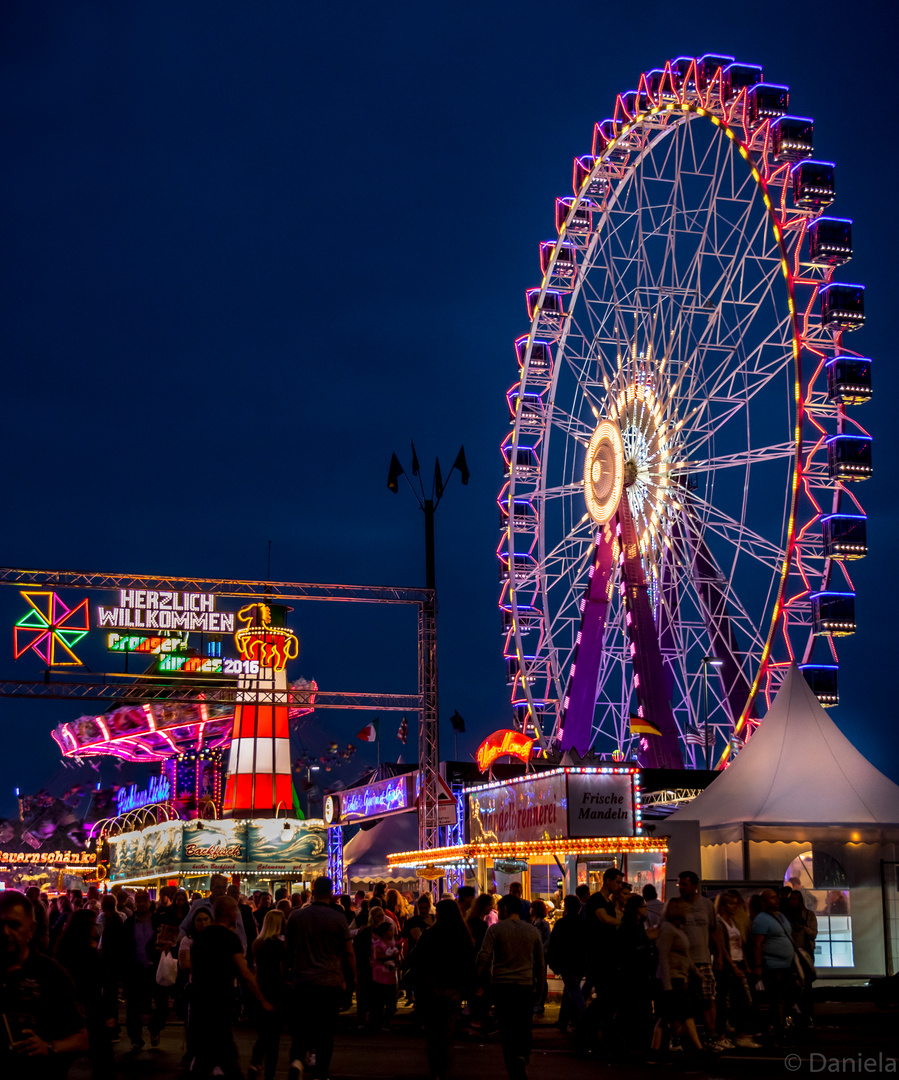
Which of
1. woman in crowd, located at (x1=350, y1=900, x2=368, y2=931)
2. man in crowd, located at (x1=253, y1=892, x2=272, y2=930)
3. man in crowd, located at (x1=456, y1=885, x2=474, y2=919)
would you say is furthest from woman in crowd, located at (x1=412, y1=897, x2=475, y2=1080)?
man in crowd, located at (x1=253, y1=892, x2=272, y2=930)

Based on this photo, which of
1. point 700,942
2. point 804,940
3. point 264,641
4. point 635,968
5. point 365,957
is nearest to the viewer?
point 700,942

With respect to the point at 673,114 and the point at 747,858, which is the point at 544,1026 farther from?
the point at 673,114

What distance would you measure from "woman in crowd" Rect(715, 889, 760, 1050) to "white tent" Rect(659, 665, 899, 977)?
19.9 ft

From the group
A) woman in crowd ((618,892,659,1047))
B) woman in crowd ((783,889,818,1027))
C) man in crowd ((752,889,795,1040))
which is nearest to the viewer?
man in crowd ((752,889,795,1040))

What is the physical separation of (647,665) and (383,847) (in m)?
8.06

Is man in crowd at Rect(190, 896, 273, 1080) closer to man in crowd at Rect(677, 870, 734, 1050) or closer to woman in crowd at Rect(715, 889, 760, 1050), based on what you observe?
man in crowd at Rect(677, 870, 734, 1050)

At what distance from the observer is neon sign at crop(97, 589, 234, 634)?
33.4 m

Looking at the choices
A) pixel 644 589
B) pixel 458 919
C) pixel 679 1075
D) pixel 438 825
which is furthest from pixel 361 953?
pixel 644 589

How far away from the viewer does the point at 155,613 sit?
3362 cm

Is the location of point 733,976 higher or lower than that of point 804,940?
lower

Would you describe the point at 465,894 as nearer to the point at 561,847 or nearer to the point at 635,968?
the point at 635,968

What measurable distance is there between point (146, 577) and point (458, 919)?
66.1ft

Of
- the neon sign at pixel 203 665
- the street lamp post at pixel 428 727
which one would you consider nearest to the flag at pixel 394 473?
the street lamp post at pixel 428 727

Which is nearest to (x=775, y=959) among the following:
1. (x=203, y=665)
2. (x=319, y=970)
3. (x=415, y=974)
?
(x=415, y=974)
